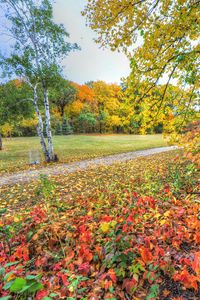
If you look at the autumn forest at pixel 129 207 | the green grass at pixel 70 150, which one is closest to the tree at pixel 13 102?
the green grass at pixel 70 150

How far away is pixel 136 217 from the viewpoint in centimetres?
300

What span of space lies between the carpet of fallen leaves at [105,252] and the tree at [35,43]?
775cm

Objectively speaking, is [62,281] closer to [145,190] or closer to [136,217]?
[136,217]

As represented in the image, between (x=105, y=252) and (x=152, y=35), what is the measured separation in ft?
12.9

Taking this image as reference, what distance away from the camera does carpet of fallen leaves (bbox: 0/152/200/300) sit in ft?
5.60

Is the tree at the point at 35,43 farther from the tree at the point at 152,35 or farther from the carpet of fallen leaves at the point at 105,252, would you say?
the carpet of fallen leaves at the point at 105,252

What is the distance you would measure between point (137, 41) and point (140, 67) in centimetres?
89

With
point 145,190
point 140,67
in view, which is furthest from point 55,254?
point 140,67

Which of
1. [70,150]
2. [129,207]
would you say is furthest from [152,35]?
[70,150]

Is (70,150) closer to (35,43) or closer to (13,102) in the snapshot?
(13,102)

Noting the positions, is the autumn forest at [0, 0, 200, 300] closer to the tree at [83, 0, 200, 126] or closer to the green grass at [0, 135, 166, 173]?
the tree at [83, 0, 200, 126]

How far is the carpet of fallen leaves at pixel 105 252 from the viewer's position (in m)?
1.71

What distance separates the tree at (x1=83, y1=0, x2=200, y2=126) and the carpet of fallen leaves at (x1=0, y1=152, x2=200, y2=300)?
2.34 meters

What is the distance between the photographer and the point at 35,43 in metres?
9.70
